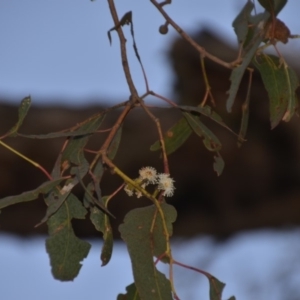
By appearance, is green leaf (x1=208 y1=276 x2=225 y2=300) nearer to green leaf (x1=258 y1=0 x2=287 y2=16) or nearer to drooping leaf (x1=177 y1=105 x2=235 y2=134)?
drooping leaf (x1=177 y1=105 x2=235 y2=134)

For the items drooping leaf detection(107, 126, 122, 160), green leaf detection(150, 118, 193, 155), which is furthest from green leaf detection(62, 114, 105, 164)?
green leaf detection(150, 118, 193, 155)

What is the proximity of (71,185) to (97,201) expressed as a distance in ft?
0.14

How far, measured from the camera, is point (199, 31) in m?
2.53

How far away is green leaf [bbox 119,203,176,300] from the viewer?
2.99ft

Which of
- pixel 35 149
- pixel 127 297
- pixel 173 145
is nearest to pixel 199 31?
pixel 35 149

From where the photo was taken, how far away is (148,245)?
93 centimetres

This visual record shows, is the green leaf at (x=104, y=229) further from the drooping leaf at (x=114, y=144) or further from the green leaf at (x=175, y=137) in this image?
the green leaf at (x=175, y=137)

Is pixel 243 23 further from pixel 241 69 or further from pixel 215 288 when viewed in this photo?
pixel 215 288

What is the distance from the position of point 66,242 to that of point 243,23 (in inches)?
14.7

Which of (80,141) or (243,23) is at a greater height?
(243,23)

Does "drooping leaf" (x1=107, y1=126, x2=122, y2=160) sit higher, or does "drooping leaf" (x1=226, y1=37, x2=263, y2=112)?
"drooping leaf" (x1=226, y1=37, x2=263, y2=112)

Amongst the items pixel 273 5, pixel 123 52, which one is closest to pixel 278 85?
pixel 273 5

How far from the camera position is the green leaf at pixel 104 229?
3.09ft

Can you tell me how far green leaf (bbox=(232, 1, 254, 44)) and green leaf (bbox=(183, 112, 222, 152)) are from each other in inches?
5.1
